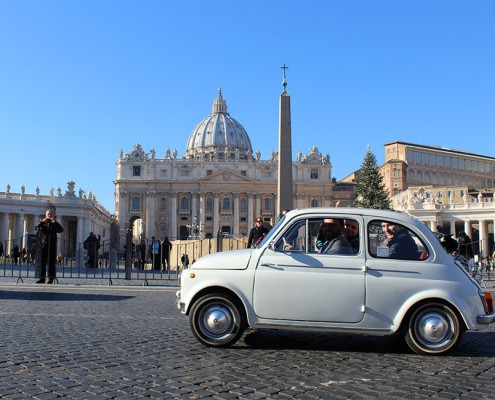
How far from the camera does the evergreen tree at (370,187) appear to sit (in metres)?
43.2

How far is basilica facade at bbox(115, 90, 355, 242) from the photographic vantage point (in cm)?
9044

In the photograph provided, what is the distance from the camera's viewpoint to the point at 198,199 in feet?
300

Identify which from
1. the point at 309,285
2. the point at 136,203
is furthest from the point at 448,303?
the point at 136,203

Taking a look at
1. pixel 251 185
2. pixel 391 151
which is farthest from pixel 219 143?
pixel 391 151

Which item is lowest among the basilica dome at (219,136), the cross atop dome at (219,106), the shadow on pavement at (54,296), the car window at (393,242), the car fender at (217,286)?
the shadow on pavement at (54,296)

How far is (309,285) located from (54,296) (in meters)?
7.17

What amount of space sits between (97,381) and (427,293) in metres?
3.08

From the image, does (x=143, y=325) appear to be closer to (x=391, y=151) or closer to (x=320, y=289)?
(x=320, y=289)

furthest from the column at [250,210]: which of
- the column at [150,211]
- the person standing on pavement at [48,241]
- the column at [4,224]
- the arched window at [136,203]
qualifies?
the person standing on pavement at [48,241]

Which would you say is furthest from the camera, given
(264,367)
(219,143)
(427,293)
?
(219,143)

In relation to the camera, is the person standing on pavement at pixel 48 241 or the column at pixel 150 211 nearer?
the person standing on pavement at pixel 48 241

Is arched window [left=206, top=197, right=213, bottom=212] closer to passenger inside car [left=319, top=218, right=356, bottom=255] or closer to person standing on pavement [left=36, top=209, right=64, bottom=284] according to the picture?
person standing on pavement [left=36, top=209, right=64, bottom=284]

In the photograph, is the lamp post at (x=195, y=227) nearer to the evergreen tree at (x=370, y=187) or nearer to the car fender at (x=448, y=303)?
the evergreen tree at (x=370, y=187)

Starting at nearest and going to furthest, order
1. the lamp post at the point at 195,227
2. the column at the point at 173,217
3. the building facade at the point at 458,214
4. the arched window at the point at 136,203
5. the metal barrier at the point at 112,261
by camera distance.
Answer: the metal barrier at the point at 112,261
the building facade at the point at 458,214
the lamp post at the point at 195,227
the column at the point at 173,217
the arched window at the point at 136,203
